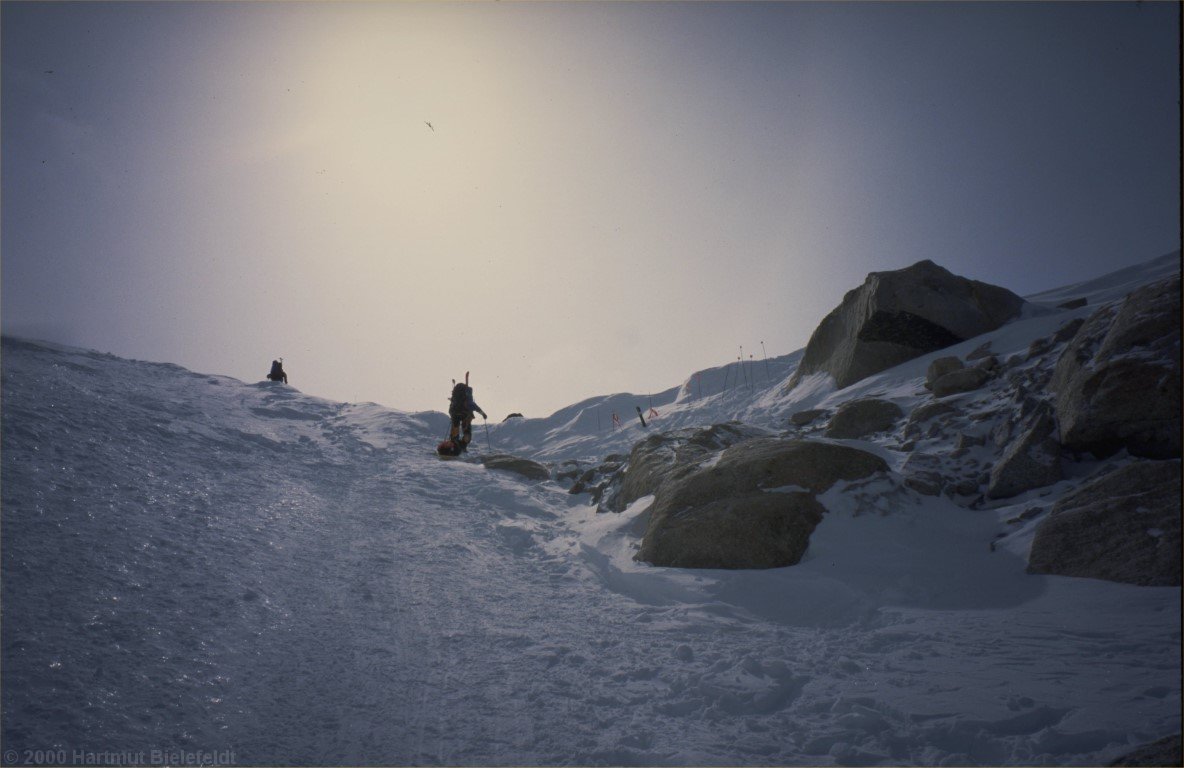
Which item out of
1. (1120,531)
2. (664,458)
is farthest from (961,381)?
(664,458)

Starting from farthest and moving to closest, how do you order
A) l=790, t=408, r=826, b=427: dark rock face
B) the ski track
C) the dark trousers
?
the dark trousers, l=790, t=408, r=826, b=427: dark rock face, the ski track

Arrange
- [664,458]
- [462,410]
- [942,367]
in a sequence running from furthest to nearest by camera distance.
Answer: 1. [462,410]
2. [942,367]
3. [664,458]

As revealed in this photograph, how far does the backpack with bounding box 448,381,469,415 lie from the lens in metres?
12.6

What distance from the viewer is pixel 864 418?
796 centimetres

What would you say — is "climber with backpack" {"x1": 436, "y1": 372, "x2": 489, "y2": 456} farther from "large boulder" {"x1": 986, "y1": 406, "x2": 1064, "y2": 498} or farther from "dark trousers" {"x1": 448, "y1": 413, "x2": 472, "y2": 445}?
"large boulder" {"x1": 986, "y1": 406, "x2": 1064, "y2": 498}

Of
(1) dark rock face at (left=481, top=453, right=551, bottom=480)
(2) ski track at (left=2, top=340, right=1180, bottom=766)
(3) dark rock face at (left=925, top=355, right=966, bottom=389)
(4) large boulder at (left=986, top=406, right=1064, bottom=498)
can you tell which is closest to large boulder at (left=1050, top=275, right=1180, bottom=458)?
(4) large boulder at (left=986, top=406, right=1064, bottom=498)

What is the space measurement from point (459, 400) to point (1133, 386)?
37.2 ft

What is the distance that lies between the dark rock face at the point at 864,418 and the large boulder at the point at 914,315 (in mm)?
3209

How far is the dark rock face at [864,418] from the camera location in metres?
7.77

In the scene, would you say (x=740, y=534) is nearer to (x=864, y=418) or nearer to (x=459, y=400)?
(x=864, y=418)

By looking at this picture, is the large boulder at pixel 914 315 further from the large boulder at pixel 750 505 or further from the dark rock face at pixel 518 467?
the dark rock face at pixel 518 467

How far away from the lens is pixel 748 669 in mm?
3057

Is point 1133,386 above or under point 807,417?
above

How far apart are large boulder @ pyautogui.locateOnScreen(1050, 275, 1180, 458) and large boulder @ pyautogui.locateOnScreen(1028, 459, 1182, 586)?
0.84 metres
